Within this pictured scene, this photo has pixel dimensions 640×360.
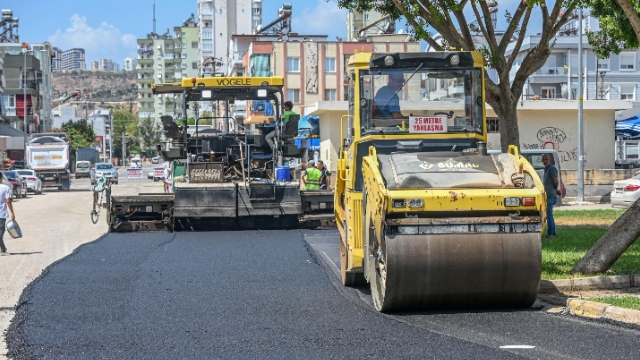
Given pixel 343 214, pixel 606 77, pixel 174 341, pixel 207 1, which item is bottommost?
pixel 174 341

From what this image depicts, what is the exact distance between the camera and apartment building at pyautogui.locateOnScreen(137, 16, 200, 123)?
14738cm

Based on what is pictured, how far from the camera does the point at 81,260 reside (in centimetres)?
1483

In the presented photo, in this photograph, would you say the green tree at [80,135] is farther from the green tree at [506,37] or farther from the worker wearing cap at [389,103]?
the worker wearing cap at [389,103]

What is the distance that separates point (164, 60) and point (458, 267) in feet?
494

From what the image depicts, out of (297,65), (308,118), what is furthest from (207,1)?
(308,118)

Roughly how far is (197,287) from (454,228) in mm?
3983

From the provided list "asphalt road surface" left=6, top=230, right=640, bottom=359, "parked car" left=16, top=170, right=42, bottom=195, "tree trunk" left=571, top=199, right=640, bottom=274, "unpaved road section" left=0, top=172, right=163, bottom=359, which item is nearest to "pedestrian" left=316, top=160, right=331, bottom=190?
"unpaved road section" left=0, top=172, right=163, bottom=359

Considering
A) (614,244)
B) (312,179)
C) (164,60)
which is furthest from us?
(164,60)

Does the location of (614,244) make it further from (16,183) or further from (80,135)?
(80,135)

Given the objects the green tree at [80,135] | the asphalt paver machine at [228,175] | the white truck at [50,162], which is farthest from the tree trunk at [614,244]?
the green tree at [80,135]

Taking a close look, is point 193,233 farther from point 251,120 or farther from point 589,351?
point 589,351

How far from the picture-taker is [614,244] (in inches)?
433

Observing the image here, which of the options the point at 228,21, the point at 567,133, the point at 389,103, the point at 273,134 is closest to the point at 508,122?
the point at 389,103

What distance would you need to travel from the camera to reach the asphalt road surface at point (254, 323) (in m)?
7.51
